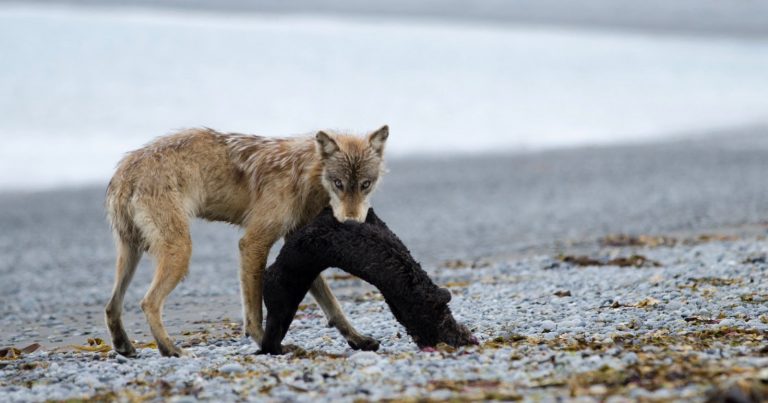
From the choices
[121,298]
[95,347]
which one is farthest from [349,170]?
[95,347]

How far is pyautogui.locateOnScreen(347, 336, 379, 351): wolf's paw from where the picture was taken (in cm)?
906

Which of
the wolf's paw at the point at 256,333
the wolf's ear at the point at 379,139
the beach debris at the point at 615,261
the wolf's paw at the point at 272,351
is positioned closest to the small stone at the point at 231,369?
the wolf's paw at the point at 272,351

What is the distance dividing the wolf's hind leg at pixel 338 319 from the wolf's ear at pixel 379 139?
4.17 feet

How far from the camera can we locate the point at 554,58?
81688mm

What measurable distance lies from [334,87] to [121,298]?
48.2 meters

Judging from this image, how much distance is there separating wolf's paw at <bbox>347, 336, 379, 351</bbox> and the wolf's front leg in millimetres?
834

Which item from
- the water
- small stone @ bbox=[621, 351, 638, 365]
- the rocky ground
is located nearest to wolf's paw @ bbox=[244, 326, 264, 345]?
the rocky ground

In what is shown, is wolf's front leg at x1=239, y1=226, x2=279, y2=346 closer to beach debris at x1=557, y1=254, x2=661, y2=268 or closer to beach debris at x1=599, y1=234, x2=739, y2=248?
beach debris at x1=557, y1=254, x2=661, y2=268

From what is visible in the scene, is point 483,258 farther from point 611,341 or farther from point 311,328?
point 611,341

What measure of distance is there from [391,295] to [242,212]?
6.79 ft

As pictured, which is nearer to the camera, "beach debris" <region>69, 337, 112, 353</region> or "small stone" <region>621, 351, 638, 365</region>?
"small stone" <region>621, 351, 638, 365</region>

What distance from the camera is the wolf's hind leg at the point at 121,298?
31.0 ft

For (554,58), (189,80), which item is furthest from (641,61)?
(189,80)

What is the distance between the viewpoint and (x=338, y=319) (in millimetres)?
9375
